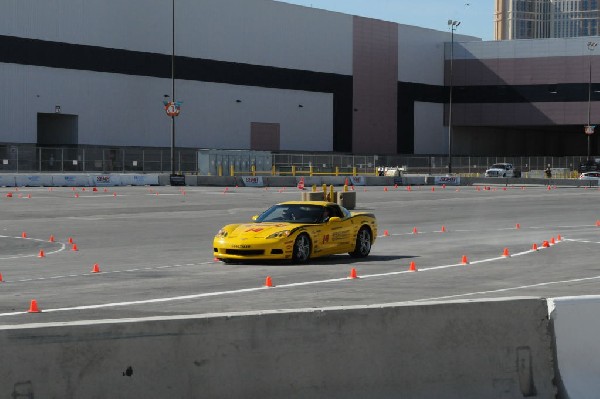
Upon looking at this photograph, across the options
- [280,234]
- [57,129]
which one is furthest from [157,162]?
[280,234]

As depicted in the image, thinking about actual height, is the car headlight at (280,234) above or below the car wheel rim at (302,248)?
above

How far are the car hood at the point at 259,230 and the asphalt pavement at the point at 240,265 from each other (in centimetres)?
62

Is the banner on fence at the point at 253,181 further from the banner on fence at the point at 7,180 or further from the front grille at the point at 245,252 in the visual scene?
the front grille at the point at 245,252

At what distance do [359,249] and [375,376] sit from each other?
50.9ft

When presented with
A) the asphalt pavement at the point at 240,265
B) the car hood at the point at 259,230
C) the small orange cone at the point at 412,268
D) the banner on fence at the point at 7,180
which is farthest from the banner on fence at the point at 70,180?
the small orange cone at the point at 412,268

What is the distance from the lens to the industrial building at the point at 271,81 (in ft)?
263

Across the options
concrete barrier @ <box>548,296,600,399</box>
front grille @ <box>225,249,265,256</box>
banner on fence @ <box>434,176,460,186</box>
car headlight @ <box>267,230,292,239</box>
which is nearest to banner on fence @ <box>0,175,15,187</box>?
banner on fence @ <box>434,176,460,186</box>

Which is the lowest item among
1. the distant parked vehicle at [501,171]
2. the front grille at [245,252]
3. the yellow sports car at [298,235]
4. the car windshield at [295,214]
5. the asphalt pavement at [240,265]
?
the asphalt pavement at [240,265]

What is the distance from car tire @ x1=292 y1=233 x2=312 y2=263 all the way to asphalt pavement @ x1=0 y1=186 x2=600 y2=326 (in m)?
0.21

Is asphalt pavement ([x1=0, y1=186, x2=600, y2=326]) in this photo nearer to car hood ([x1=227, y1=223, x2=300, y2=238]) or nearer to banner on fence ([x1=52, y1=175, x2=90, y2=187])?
car hood ([x1=227, y1=223, x2=300, y2=238])

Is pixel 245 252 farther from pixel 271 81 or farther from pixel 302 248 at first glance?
pixel 271 81

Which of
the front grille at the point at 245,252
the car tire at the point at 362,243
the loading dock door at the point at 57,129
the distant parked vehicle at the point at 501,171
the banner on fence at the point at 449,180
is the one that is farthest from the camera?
the distant parked vehicle at the point at 501,171

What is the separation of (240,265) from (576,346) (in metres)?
13.8

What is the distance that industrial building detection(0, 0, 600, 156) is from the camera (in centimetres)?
8019
